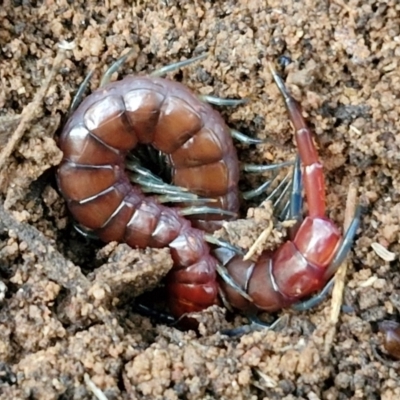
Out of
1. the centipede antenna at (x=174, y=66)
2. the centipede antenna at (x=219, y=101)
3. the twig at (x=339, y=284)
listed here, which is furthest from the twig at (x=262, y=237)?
the centipede antenna at (x=174, y=66)

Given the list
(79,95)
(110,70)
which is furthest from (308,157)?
(79,95)

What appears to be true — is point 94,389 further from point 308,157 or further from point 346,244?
point 308,157

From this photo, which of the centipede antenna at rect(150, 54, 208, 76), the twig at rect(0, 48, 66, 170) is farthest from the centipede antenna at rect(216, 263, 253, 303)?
the twig at rect(0, 48, 66, 170)

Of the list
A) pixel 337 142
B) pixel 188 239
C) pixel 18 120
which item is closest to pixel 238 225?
pixel 188 239

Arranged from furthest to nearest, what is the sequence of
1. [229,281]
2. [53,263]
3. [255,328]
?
[229,281] → [255,328] → [53,263]

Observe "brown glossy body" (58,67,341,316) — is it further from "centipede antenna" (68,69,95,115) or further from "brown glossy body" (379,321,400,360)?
"brown glossy body" (379,321,400,360)

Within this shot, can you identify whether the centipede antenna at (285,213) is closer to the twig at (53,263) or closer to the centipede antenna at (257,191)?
the centipede antenna at (257,191)
